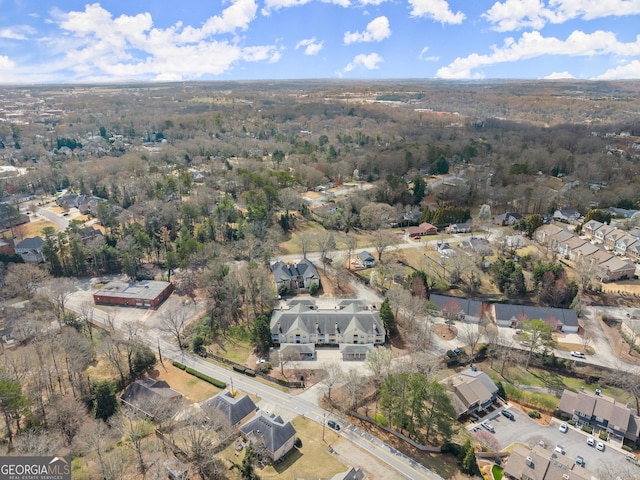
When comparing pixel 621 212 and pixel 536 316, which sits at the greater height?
pixel 621 212

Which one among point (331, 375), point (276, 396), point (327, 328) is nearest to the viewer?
point (276, 396)

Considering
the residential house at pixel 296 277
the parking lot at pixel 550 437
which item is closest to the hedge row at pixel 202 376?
the residential house at pixel 296 277

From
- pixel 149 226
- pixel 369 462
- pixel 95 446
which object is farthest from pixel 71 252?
pixel 369 462

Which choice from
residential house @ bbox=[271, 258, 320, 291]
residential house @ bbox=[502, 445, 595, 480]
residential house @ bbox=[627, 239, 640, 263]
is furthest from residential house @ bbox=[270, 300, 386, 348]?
residential house @ bbox=[627, 239, 640, 263]

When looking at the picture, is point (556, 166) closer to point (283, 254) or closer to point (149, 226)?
point (283, 254)

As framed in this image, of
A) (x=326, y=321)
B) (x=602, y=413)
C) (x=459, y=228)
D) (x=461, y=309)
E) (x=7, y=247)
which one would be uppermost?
(x=7, y=247)

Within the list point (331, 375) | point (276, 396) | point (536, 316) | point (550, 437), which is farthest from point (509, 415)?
point (276, 396)

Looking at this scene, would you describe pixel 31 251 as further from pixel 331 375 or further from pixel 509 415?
pixel 509 415

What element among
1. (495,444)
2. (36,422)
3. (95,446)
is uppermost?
(95,446)

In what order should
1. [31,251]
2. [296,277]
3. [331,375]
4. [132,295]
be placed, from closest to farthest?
[331,375] → [132,295] → [296,277] → [31,251]
